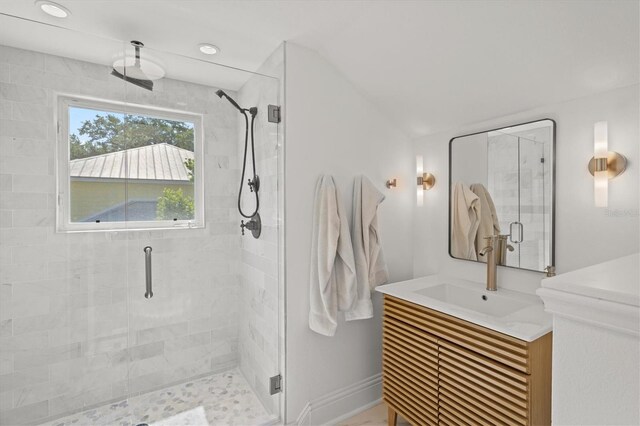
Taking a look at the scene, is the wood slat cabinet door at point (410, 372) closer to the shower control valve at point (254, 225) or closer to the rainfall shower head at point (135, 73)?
the shower control valve at point (254, 225)

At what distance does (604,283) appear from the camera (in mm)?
520

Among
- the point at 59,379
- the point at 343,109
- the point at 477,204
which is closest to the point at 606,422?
the point at 477,204

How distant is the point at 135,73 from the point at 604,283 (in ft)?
7.03

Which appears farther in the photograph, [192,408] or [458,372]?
[192,408]

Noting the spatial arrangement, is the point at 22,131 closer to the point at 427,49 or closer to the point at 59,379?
the point at 59,379

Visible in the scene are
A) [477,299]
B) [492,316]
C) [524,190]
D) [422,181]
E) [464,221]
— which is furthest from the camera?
[422,181]

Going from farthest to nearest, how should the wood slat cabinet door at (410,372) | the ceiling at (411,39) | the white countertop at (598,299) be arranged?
the wood slat cabinet door at (410,372) → the ceiling at (411,39) → the white countertop at (598,299)

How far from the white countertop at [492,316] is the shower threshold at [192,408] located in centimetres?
115

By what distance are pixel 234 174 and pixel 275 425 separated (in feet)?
5.20

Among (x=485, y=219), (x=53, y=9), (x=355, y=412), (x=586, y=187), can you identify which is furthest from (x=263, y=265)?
(x=586, y=187)

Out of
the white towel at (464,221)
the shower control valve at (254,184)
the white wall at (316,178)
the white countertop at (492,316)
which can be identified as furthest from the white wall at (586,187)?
the shower control valve at (254,184)

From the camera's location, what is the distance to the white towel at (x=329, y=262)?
1878 millimetres

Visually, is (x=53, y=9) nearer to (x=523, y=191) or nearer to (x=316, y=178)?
(x=316, y=178)

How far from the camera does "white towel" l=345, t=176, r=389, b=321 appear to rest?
2031 millimetres
